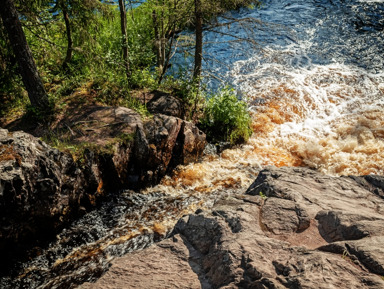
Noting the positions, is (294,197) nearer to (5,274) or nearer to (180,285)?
(180,285)

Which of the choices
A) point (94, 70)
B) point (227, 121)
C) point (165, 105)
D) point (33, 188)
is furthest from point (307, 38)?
point (33, 188)

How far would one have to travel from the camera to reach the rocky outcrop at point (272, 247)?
295 cm

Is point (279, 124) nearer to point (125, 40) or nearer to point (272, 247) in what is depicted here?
point (125, 40)

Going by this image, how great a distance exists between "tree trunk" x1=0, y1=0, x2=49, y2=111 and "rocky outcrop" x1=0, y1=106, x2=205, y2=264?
3.63ft

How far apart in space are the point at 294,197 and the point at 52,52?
931 cm

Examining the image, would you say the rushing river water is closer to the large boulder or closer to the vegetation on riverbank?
the large boulder

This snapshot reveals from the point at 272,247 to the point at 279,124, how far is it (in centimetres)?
794

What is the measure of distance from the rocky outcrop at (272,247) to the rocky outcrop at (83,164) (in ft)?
7.46

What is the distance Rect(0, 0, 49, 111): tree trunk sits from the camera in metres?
6.33

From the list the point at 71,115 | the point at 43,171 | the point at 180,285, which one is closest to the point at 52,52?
the point at 71,115

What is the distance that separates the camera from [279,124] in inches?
420

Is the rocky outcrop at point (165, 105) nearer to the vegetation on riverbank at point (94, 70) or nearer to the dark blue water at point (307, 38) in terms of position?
the vegetation on riverbank at point (94, 70)

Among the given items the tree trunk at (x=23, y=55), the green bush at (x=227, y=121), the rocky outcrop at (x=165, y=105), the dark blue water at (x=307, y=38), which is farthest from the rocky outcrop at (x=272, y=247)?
the dark blue water at (x=307, y=38)

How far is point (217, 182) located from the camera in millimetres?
7566
